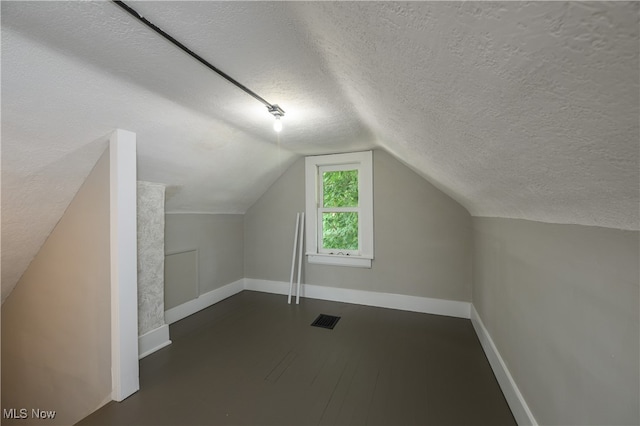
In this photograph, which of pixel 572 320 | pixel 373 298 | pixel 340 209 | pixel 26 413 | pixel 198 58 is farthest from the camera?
pixel 340 209

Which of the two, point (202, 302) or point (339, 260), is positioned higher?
point (339, 260)

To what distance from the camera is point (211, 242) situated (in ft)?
11.2

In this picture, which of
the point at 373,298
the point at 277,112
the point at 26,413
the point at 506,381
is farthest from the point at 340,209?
the point at 26,413

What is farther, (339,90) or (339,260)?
(339,260)

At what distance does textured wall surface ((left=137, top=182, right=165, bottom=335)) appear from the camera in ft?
7.19

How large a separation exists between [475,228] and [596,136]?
7.85ft

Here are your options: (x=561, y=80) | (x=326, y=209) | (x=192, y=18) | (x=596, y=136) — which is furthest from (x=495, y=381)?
(x=192, y=18)

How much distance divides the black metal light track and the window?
63.2 inches

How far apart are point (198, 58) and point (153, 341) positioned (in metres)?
2.37

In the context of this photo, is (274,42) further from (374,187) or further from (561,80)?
(374,187)

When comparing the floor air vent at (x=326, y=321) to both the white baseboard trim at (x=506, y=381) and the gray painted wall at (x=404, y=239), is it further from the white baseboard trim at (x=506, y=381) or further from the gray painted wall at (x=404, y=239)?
the white baseboard trim at (x=506, y=381)

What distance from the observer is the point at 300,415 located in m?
1.54

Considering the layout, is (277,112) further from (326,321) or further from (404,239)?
(326,321)

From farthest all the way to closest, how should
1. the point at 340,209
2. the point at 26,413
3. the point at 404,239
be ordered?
the point at 340,209
the point at 404,239
the point at 26,413
